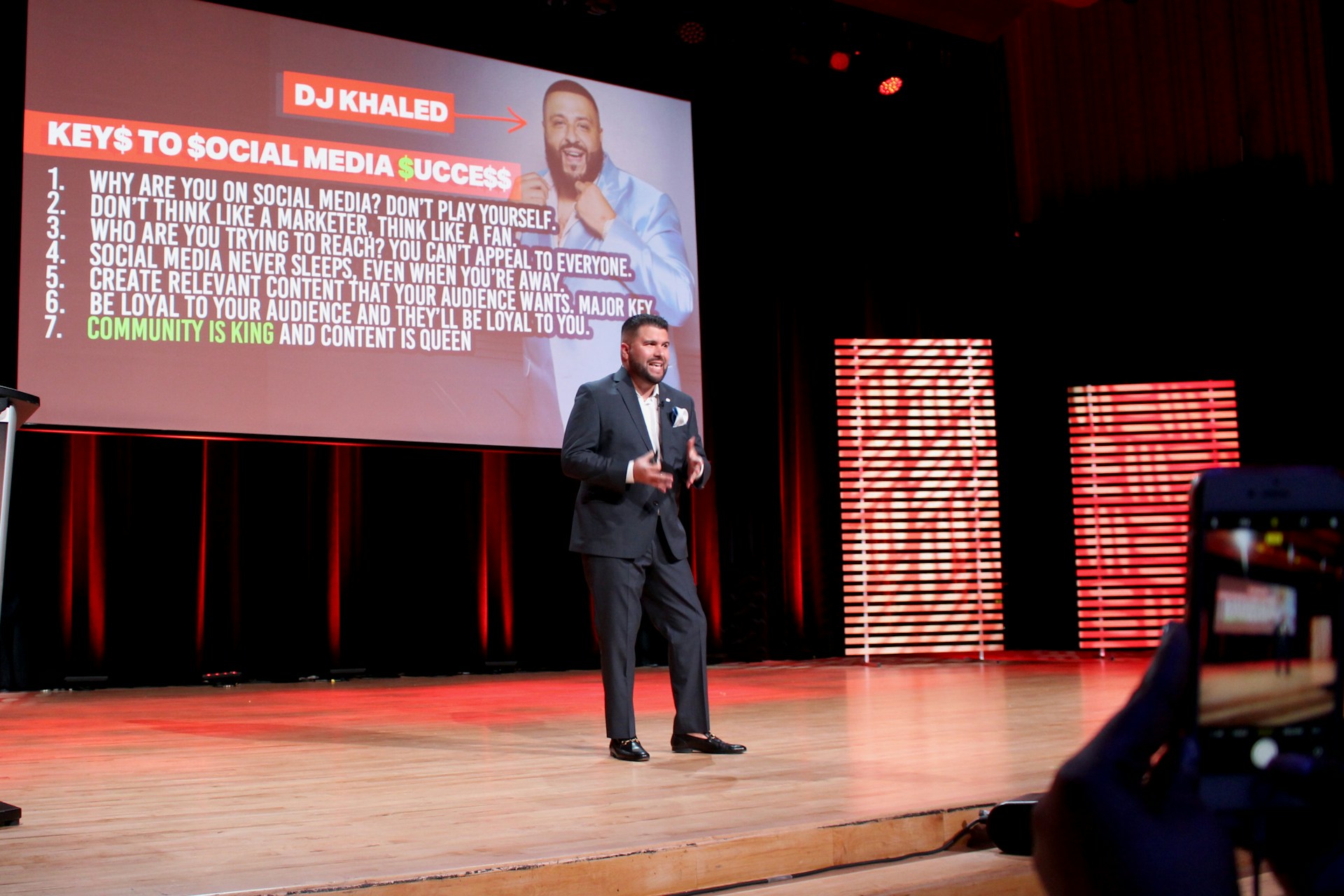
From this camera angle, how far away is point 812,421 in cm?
767

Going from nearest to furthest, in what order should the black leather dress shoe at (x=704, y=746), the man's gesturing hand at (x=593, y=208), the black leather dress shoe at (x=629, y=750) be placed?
the black leather dress shoe at (x=629, y=750)
the black leather dress shoe at (x=704, y=746)
the man's gesturing hand at (x=593, y=208)

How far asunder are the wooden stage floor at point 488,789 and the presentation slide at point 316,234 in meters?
1.55

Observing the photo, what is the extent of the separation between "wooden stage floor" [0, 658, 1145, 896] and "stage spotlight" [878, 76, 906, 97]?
439 centimetres

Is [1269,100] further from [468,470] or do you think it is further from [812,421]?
[468,470]

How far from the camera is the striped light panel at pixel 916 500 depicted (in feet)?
24.6

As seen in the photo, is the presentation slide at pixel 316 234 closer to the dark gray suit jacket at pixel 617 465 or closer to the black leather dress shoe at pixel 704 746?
the dark gray suit jacket at pixel 617 465

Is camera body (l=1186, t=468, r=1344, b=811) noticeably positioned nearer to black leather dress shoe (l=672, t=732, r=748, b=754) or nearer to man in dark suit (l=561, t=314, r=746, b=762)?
man in dark suit (l=561, t=314, r=746, b=762)

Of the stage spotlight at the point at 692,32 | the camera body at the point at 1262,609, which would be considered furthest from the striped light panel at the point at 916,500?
the camera body at the point at 1262,609

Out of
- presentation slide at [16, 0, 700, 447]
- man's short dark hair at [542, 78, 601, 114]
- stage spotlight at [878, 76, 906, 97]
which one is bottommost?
presentation slide at [16, 0, 700, 447]

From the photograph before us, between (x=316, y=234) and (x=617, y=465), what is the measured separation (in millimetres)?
3159

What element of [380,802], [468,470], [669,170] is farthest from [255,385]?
[380,802]

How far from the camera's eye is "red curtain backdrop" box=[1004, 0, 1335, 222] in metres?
7.04

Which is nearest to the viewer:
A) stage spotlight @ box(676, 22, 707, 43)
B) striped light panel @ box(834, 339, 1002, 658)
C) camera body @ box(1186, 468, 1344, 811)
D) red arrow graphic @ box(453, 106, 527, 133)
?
camera body @ box(1186, 468, 1344, 811)

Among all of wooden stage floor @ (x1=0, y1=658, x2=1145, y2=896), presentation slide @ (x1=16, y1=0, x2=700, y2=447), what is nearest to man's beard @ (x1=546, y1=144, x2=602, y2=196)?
presentation slide @ (x1=16, y1=0, x2=700, y2=447)
